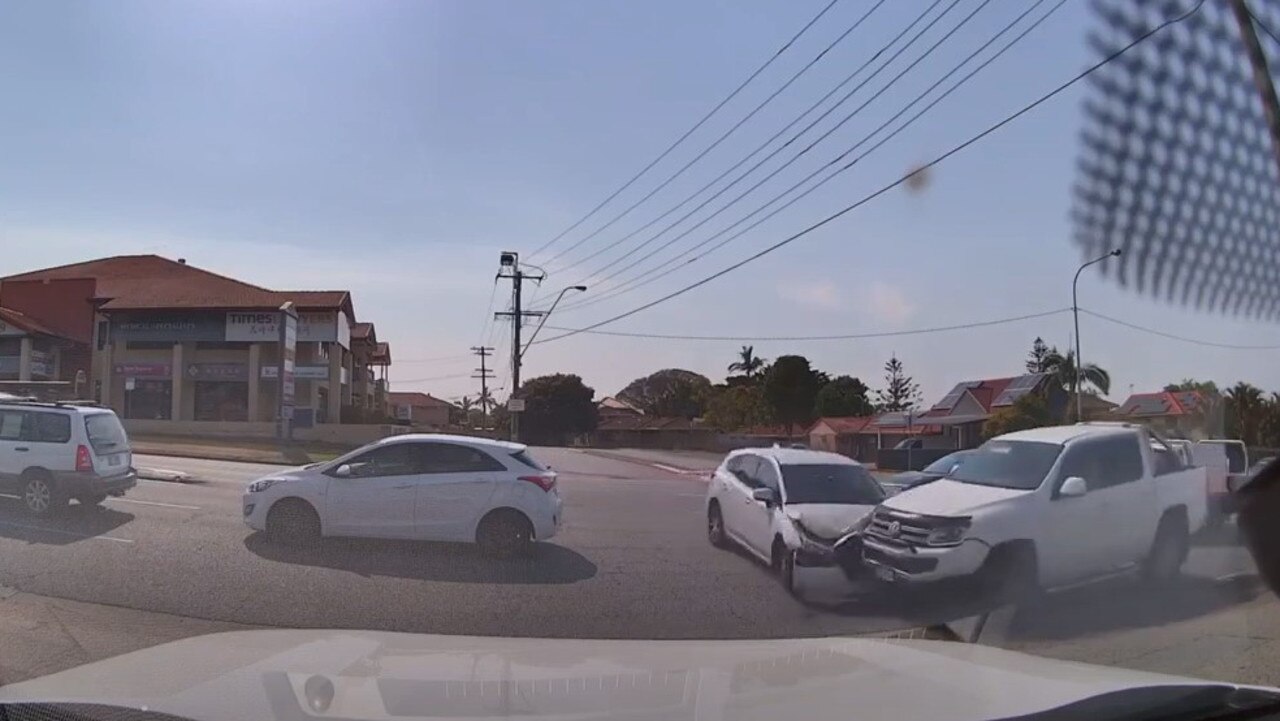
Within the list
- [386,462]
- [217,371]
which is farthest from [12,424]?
[217,371]

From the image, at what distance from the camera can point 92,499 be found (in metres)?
13.1

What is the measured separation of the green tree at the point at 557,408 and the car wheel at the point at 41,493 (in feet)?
215

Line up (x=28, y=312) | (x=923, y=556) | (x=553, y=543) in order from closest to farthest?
(x=923, y=556), (x=553, y=543), (x=28, y=312)

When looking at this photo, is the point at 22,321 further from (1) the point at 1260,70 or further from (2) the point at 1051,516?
(1) the point at 1260,70

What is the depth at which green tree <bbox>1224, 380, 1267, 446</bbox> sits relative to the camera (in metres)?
9.18

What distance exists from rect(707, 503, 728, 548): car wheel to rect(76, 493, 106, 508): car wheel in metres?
8.03

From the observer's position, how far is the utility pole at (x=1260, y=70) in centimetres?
699

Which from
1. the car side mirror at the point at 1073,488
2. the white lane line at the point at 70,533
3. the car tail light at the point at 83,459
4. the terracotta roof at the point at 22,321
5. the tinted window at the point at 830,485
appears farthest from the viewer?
the terracotta roof at the point at 22,321

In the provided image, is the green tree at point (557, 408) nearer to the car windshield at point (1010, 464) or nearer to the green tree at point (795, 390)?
the green tree at point (795, 390)

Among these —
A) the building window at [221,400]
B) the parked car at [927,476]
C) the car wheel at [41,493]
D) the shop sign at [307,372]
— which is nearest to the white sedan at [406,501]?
the car wheel at [41,493]

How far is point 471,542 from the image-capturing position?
37.9 ft

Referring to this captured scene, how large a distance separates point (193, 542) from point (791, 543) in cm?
652

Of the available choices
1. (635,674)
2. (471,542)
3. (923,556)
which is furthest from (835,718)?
(471,542)

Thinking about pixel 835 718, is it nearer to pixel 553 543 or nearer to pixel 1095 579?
pixel 1095 579
